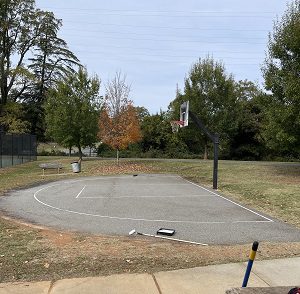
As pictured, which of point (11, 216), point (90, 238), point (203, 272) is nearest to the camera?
point (203, 272)

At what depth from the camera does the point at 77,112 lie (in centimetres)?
3494

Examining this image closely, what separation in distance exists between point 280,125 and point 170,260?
719 inches

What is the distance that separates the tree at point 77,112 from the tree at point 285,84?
16.4 m

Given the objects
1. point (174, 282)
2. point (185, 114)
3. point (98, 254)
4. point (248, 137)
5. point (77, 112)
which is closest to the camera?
point (174, 282)

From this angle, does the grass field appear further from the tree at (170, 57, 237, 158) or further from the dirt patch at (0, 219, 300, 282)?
the tree at (170, 57, 237, 158)

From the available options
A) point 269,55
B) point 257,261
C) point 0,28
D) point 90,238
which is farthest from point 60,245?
point 0,28

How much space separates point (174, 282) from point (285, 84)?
19.4 m

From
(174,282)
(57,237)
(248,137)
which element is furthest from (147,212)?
(248,137)

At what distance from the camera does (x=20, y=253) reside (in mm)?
7363

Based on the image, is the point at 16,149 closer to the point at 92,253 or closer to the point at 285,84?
the point at 285,84

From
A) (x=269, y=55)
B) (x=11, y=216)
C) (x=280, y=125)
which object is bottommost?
(x=11, y=216)

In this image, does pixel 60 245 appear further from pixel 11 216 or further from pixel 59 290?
pixel 11 216

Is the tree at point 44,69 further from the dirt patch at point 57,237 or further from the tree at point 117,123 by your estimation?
the dirt patch at point 57,237

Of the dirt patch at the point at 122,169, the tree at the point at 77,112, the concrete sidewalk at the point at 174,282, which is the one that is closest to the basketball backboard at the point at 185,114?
the dirt patch at the point at 122,169
